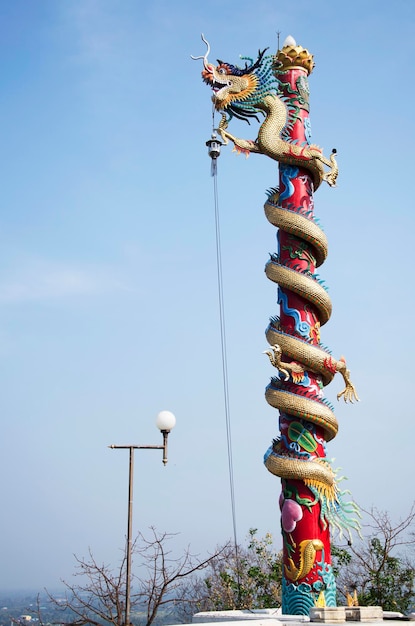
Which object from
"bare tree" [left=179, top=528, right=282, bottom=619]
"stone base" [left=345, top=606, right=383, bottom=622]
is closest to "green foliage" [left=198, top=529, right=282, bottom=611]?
"bare tree" [left=179, top=528, right=282, bottom=619]

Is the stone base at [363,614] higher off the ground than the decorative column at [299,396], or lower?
lower

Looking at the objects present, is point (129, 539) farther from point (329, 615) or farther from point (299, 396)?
point (299, 396)

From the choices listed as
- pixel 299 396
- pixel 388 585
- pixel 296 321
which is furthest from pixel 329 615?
pixel 388 585

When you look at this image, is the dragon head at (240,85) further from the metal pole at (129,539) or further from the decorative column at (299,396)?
the metal pole at (129,539)

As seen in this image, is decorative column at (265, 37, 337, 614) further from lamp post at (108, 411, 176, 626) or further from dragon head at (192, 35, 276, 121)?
lamp post at (108, 411, 176, 626)

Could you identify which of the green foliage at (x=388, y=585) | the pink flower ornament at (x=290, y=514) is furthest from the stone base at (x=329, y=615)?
the green foliage at (x=388, y=585)

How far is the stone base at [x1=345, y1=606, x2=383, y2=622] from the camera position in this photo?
1009 cm

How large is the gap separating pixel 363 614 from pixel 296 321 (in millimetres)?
5230

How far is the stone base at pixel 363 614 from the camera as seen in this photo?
10.1 metres

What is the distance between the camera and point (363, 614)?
10125 millimetres

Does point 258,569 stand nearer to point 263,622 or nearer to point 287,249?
point 287,249

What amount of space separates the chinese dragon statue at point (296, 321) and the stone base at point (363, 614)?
7.67ft

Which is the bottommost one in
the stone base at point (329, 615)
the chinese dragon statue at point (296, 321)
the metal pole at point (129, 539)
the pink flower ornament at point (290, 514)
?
the stone base at point (329, 615)

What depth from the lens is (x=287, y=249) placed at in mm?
14258
